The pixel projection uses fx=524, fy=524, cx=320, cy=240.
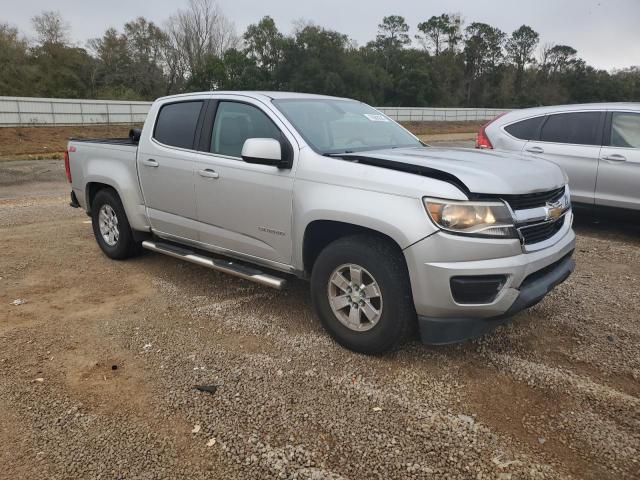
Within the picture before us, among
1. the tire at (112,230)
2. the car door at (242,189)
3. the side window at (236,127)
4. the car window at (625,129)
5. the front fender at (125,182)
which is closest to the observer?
the car door at (242,189)

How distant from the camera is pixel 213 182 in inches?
170

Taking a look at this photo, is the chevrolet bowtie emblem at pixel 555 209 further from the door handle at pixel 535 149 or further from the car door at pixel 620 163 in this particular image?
the door handle at pixel 535 149

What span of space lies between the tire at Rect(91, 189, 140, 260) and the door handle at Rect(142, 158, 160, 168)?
0.68 meters

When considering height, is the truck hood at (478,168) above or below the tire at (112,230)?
above

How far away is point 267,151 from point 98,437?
6.80 feet

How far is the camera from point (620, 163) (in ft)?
21.2

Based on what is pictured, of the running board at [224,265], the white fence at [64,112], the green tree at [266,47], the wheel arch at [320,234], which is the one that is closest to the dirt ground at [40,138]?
the white fence at [64,112]

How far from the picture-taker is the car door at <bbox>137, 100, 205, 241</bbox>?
4621mm

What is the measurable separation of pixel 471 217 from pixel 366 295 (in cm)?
85

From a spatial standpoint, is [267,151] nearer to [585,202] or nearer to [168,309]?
[168,309]

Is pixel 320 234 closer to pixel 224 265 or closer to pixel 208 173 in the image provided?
pixel 224 265

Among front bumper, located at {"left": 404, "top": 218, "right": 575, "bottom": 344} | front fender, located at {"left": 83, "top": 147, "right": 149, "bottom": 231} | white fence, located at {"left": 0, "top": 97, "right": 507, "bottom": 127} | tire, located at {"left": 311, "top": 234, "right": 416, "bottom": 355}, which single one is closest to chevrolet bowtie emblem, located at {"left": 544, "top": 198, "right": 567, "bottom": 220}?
front bumper, located at {"left": 404, "top": 218, "right": 575, "bottom": 344}

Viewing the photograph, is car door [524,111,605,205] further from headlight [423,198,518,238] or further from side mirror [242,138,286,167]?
side mirror [242,138,286,167]

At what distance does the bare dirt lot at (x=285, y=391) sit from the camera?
257cm
